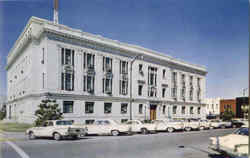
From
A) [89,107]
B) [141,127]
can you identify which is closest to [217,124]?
[141,127]

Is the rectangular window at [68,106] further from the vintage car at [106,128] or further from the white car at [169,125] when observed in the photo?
the white car at [169,125]

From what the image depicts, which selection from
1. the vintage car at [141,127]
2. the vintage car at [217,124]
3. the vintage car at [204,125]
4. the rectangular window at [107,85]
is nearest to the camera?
the vintage car at [141,127]

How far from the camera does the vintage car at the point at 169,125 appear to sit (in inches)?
749

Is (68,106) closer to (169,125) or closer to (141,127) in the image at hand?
(141,127)

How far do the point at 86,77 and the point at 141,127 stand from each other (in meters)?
11.1

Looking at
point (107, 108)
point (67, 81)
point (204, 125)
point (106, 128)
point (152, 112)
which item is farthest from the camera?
point (152, 112)

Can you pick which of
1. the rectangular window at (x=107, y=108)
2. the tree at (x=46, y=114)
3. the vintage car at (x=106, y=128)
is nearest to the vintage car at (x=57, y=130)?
the vintage car at (x=106, y=128)

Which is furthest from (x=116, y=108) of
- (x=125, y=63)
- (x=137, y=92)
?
(x=125, y=63)

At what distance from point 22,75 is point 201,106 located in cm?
3551

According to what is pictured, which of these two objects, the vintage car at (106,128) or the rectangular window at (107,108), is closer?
the vintage car at (106,128)

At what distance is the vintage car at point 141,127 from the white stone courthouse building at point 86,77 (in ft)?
21.6

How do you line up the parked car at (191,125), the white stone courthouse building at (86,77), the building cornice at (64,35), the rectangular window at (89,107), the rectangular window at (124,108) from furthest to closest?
the rectangular window at (124,108) < the rectangular window at (89,107) < the white stone courthouse building at (86,77) < the building cornice at (64,35) < the parked car at (191,125)

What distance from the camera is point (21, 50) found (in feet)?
92.0

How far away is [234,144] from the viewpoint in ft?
25.1
